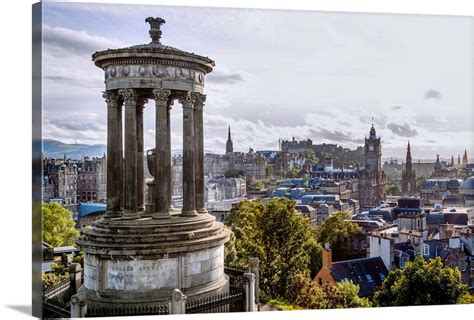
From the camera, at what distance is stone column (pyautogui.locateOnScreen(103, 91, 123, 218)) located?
9562 millimetres

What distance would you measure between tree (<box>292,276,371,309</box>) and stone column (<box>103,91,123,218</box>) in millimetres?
8868

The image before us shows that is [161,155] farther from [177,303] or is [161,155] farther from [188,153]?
[177,303]

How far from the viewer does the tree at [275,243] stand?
59.8 feet

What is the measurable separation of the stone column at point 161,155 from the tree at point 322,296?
8.68 metres

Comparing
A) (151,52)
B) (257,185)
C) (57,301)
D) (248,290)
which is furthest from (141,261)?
(257,185)

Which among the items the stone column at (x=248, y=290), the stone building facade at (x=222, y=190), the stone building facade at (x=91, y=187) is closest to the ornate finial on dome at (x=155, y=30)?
the stone column at (x=248, y=290)

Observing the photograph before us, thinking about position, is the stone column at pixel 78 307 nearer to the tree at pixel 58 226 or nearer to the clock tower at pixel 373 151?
the tree at pixel 58 226

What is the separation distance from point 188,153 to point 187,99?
1.02 metres

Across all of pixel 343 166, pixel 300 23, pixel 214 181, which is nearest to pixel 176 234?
pixel 300 23

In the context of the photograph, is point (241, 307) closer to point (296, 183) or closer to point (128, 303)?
point (128, 303)

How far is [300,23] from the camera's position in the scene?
13.6m

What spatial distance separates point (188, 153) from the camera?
385 inches

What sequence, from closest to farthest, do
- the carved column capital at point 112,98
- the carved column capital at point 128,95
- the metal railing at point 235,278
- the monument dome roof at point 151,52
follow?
the monument dome roof at point 151,52
the carved column capital at point 128,95
the carved column capital at point 112,98
the metal railing at point 235,278

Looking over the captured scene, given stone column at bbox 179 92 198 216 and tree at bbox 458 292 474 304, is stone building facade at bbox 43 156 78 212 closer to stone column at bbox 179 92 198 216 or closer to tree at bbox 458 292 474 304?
stone column at bbox 179 92 198 216
